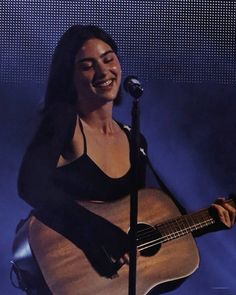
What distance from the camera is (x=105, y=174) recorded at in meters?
2.67

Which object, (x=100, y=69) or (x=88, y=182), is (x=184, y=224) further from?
(x=100, y=69)

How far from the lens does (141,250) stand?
2.57m

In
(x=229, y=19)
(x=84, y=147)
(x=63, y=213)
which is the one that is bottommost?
(x=63, y=213)

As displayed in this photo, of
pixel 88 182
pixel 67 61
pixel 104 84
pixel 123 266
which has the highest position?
pixel 67 61

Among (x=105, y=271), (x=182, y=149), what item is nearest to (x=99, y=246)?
(x=105, y=271)

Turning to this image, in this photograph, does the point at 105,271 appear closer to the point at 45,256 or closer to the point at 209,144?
the point at 45,256

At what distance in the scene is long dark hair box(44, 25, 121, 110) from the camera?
105 inches

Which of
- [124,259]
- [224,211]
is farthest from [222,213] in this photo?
[124,259]

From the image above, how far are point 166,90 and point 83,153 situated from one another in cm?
42

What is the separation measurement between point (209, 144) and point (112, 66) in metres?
0.50

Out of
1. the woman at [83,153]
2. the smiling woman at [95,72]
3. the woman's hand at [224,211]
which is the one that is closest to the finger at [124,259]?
the woman at [83,153]

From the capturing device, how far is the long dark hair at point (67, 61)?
2674 mm

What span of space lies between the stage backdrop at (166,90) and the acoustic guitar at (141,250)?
0.07 m

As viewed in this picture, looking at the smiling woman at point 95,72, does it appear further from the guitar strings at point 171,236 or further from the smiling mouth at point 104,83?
the guitar strings at point 171,236
